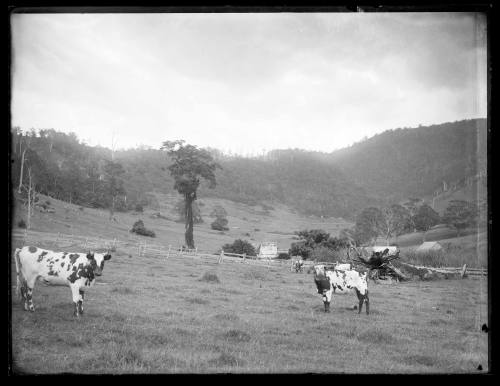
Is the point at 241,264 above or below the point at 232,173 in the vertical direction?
below

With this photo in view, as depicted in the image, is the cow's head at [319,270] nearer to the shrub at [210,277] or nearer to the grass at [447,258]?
the grass at [447,258]

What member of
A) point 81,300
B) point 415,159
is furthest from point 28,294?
point 415,159

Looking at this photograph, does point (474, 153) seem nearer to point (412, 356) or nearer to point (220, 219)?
point (412, 356)

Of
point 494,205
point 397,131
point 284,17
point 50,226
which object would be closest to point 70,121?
point 50,226

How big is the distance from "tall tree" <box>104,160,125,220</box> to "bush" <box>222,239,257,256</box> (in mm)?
2628

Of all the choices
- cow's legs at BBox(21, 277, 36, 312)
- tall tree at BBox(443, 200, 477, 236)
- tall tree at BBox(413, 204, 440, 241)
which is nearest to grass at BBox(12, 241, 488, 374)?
cow's legs at BBox(21, 277, 36, 312)

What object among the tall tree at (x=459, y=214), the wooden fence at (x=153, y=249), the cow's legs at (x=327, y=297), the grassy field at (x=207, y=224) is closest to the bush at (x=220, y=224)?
the grassy field at (x=207, y=224)

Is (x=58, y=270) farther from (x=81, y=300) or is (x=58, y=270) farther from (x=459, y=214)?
(x=459, y=214)

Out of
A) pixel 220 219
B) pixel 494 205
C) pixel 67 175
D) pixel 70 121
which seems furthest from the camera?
pixel 220 219

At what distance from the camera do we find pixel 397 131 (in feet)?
23.0

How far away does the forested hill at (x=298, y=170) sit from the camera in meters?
6.23

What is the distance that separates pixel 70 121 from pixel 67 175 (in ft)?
4.06

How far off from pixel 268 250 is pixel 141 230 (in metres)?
2.98

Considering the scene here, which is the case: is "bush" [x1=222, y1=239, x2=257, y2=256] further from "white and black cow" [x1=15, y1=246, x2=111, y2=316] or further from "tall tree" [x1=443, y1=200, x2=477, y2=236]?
"tall tree" [x1=443, y1=200, x2=477, y2=236]
